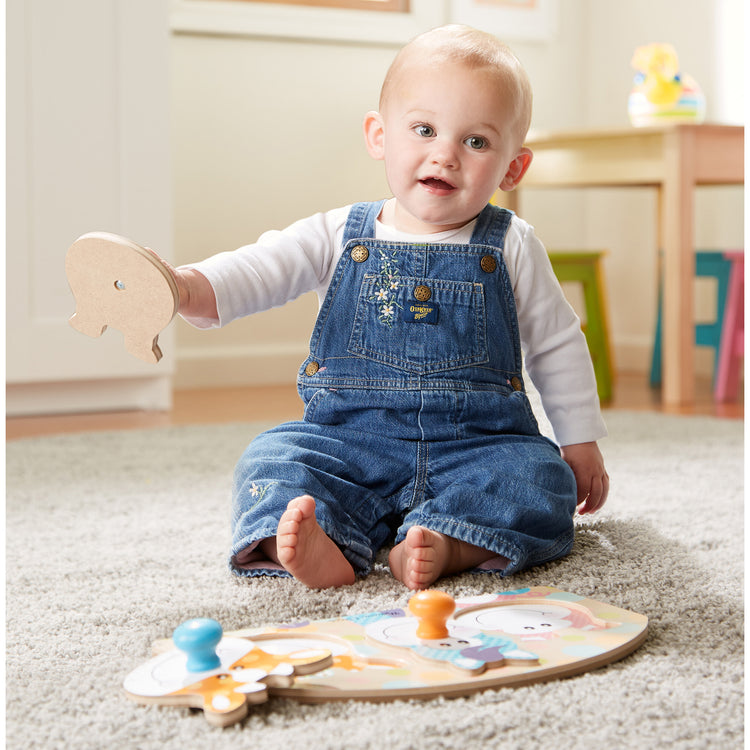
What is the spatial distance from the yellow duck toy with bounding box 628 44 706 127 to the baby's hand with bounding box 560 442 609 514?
4.62 feet

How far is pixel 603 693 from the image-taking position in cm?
62

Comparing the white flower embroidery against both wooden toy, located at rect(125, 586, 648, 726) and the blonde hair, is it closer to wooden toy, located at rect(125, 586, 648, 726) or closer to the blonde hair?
the blonde hair

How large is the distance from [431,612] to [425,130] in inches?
18.0

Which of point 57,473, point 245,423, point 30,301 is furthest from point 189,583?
point 30,301

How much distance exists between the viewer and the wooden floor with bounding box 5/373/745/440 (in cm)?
185

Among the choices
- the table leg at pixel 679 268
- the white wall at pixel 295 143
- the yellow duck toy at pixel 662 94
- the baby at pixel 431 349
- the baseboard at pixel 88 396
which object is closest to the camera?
the baby at pixel 431 349

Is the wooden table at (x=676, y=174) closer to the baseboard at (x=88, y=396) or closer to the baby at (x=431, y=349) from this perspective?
the baseboard at (x=88, y=396)

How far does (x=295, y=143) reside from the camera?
256 centimetres

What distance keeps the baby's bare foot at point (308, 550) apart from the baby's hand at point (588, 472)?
29cm

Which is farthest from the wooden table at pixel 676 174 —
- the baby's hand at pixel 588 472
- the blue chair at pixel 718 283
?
the baby's hand at pixel 588 472

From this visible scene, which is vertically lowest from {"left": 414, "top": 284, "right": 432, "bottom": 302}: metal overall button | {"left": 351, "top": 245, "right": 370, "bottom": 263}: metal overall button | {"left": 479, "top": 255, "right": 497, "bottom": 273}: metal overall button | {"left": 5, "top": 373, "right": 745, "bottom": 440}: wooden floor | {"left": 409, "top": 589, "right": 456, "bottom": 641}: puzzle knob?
{"left": 5, "top": 373, "right": 745, "bottom": 440}: wooden floor

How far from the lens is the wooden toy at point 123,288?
77 cm

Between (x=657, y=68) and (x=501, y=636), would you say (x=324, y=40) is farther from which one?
(x=501, y=636)

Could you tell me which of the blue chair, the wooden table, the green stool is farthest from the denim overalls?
the blue chair
